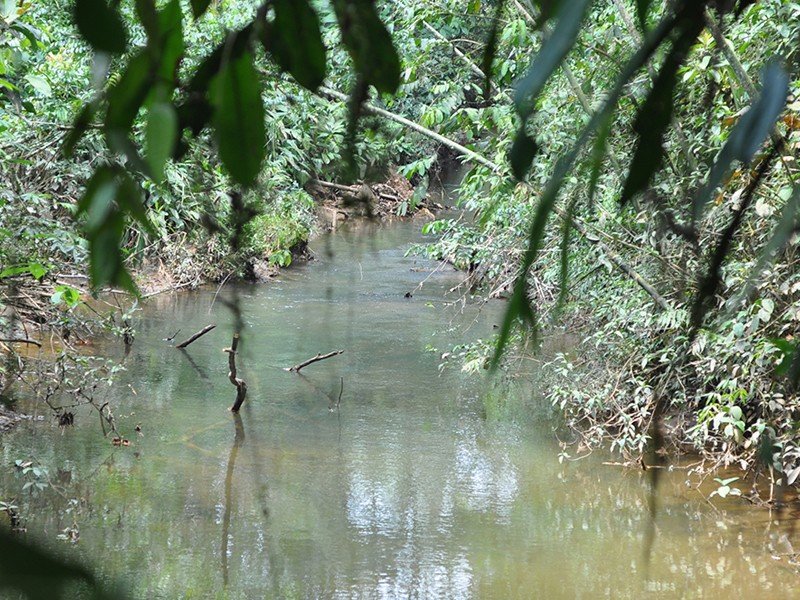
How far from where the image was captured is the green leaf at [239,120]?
29 cm

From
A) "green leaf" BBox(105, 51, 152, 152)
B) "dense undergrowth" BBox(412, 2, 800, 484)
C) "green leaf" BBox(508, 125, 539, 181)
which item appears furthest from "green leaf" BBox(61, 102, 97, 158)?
"dense undergrowth" BBox(412, 2, 800, 484)

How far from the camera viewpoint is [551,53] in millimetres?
246

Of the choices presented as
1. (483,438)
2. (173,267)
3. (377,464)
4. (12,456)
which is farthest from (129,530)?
(173,267)

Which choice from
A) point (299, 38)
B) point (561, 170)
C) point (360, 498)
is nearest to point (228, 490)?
point (360, 498)

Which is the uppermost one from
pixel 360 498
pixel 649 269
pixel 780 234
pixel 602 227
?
pixel 780 234

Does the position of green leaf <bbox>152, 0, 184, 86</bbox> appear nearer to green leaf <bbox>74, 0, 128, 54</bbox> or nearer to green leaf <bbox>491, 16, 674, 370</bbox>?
green leaf <bbox>74, 0, 128, 54</bbox>

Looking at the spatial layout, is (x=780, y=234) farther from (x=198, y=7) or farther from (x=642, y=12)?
(x=198, y=7)

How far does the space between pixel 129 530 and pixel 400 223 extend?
7826 mm

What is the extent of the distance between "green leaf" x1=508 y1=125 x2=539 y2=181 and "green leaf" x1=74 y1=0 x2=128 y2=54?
0.12 metres

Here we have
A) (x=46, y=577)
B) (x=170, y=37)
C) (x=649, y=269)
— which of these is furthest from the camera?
(x=649, y=269)

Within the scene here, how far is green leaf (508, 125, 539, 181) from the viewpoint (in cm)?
28

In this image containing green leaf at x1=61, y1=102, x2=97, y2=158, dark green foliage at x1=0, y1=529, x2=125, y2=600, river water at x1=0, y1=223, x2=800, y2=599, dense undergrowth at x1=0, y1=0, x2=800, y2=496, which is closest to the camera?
dark green foliage at x1=0, y1=529, x2=125, y2=600

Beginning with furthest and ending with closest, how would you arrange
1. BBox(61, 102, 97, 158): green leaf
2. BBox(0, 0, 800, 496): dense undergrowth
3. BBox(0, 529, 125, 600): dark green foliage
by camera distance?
1. BBox(0, 0, 800, 496): dense undergrowth
2. BBox(61, 102, 97, 158): green leaf
3. BBox(0, 529, 125, 600): dark green foliage

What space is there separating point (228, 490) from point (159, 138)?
174 inches
